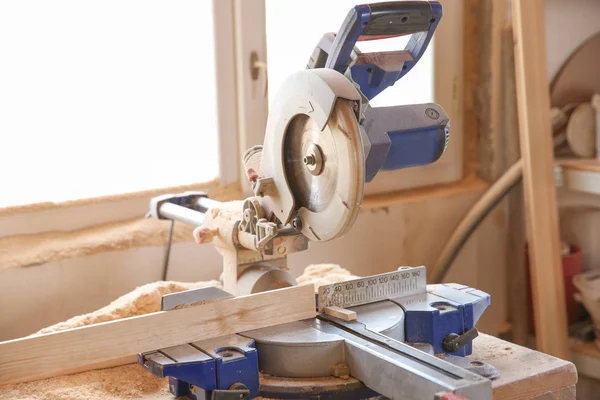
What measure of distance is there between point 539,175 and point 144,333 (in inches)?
56.9

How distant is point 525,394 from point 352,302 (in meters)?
0.30

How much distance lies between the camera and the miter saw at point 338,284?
1.07 meters

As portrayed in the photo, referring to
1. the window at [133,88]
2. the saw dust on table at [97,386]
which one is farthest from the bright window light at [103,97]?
the saw dust on table at [97,386]

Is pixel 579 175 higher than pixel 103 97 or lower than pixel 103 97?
lower

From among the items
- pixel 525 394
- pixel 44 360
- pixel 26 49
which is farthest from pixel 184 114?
pixel 525 394

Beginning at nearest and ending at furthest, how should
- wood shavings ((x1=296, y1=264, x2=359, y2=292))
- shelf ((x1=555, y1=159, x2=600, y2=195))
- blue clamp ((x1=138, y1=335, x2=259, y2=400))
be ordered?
blue clamp ((x1=138, y1=335, x2=259, y2=400)) < wood shavings ((x1=296, y1=264, x2=359, y2=292)) < shelf ((x1=555, y1=159, x2=600, y2=195))

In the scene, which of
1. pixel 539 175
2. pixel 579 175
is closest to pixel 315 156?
pixel 539 175

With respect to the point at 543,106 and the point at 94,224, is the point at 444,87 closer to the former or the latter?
the point at 543,106

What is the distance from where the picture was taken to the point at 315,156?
1162 millimetres

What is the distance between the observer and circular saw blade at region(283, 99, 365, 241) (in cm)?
111

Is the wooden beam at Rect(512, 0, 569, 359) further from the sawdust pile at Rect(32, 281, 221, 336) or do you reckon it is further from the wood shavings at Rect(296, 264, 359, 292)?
the sawdust pile at Rect(32, 281, 221, 336)

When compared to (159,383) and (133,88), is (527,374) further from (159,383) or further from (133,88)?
(133,88)

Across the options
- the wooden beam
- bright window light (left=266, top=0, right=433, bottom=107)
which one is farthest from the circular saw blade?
the wooden beam

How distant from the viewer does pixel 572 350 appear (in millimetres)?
2383
